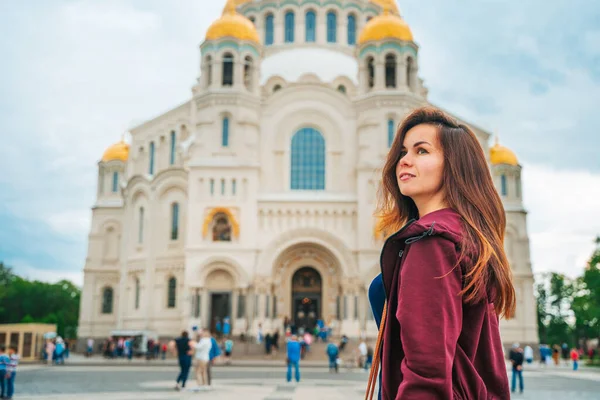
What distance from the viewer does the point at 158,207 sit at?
41.5 metres

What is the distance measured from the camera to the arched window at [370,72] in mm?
40209

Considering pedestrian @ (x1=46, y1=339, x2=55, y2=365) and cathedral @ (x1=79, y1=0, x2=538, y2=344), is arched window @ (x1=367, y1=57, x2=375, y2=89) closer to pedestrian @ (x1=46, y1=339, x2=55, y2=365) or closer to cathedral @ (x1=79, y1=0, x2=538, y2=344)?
cathedral @ (x1=79, y1=0, x2=538, y2=344)

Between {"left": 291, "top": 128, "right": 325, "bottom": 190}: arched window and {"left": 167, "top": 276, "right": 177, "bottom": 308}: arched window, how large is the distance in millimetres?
9422

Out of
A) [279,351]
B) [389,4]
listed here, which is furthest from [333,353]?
[389,4]

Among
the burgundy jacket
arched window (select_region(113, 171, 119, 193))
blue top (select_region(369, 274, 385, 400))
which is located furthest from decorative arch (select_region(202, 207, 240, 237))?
the burgundy jacket

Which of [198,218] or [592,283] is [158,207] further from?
[592,283]

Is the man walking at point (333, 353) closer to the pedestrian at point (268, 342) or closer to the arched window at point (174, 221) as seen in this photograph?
the pedestrian at point (268, 342)

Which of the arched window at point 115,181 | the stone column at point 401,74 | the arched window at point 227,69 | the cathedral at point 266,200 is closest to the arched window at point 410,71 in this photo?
the cathedral at point 266,200

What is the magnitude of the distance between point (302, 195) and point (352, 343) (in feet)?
29.2

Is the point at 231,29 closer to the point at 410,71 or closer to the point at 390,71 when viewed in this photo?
the point at 390,71

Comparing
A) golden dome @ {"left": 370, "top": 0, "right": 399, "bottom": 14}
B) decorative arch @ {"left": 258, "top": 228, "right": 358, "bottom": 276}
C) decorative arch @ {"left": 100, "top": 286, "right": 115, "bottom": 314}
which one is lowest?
decorative arch @ {"left": 100, "top": 286, "right": 115, "bottom": 314}

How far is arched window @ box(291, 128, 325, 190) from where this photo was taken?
39312 millimetres

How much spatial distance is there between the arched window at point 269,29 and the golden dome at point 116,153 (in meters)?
14.2

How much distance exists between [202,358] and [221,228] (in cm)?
2259
